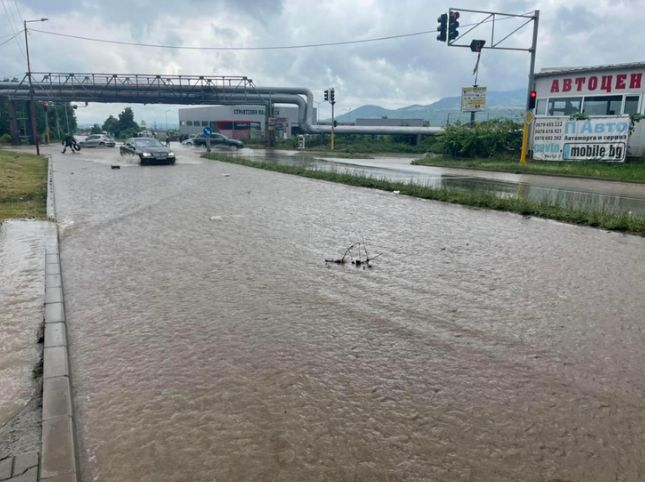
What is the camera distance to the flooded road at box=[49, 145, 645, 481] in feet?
11.0

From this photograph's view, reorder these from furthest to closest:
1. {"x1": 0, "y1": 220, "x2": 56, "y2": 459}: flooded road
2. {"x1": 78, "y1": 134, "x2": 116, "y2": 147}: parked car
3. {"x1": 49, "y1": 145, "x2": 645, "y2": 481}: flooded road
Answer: {"x1": 78, "y1": 134, "x2": 116, "y2": 147}: parked car
{"x1": 0, "y1": 220, "x2": 56, "y2": 459}: flooded road
{"x1": 49, "y1": 145, "x2": 645, "y2": 481}: flooded road

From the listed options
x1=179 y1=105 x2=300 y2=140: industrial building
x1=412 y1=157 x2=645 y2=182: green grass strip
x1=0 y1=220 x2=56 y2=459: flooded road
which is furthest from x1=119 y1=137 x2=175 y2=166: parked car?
x1=179 y1=105 x2=300 y2=140: industrial building

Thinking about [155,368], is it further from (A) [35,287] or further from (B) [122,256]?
(B) [122,256]

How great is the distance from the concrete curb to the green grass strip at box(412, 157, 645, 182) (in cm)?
2296

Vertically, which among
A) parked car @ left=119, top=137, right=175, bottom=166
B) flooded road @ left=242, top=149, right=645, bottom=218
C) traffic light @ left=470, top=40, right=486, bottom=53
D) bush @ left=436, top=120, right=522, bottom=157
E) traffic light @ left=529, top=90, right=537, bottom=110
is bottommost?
flooded road @ left=242, top=149, right=645, bottom=218

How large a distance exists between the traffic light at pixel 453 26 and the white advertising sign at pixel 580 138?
8493 mm

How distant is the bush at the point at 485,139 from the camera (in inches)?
1356

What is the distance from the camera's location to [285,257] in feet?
27.2

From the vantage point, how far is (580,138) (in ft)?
92.2

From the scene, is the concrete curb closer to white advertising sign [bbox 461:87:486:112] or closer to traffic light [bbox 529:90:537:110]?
traffic light [bbox 529:90:537:110]

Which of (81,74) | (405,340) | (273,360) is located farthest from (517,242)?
(81,74)

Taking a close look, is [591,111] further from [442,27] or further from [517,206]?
[517,206]

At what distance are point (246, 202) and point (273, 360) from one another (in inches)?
391

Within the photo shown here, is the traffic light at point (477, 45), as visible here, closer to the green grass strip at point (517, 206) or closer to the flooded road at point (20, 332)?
the green grass strip at point (517, 206)
